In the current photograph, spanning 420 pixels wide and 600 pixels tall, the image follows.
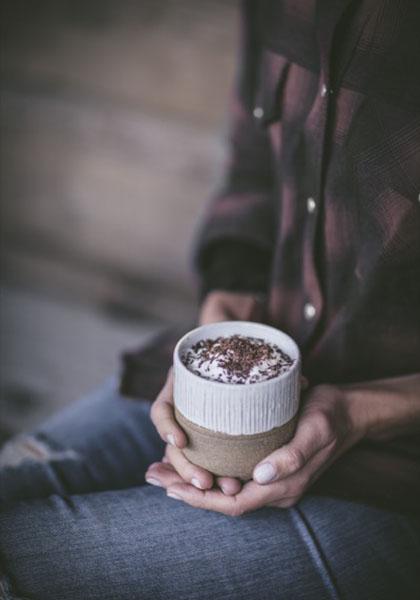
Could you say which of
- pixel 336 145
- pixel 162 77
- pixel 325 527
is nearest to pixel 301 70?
pixel 336 145

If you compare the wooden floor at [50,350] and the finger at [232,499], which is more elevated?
the finger at [232,499]

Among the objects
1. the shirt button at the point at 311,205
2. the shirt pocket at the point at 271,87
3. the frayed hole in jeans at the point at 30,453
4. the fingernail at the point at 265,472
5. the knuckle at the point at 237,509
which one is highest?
the shirt pocket at the point at 271,87

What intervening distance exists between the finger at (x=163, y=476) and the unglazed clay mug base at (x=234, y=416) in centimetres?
7

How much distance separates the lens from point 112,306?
2.21 m

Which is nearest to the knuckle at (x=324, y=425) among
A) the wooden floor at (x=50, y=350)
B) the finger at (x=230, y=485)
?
the finger at (x=230, y=485)

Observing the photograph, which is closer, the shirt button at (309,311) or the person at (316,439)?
the person at (316,439)

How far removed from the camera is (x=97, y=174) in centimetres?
201

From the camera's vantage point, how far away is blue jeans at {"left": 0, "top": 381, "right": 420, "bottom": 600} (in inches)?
27.5

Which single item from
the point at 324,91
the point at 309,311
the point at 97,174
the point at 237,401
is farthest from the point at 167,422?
the point at 97,174

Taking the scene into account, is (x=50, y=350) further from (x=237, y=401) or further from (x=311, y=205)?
(x=237, y=401)

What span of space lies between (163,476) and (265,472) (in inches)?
6.5

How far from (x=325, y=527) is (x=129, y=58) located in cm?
151

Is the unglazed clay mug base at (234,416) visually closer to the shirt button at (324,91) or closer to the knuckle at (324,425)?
the knuckle at (324,425)

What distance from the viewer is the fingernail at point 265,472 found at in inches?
25.7
